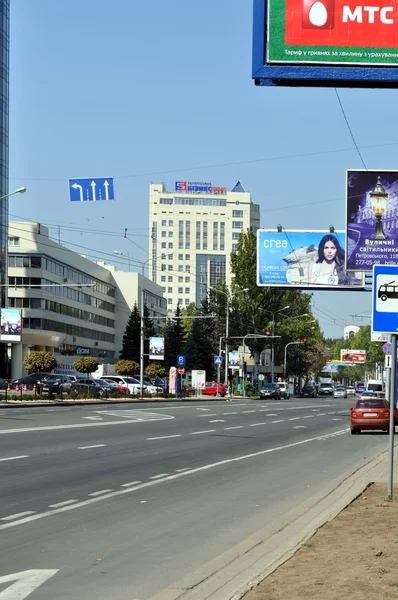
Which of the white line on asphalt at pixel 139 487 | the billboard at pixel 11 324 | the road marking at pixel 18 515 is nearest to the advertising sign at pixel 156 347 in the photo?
the billboard at pixel 11 324

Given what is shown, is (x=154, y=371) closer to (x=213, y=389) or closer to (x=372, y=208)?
(x=213, y=389)

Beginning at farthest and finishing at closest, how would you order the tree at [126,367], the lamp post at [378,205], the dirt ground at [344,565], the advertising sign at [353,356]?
the advertising sign at [353,356]
the tree at [126,367]
the lamp post at [378,205]
the dirt ground at [344,565]

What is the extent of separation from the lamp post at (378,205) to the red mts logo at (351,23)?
26.7 metres

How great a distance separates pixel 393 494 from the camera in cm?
1432

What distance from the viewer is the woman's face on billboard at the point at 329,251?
174 feet

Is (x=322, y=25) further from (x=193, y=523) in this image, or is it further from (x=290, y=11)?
(x=193, y=523)

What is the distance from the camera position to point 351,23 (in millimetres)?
10766

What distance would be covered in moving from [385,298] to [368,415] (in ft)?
75.1

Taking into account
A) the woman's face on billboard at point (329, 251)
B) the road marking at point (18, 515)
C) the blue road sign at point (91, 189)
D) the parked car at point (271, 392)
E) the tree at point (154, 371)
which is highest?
the blue road sign at point (91, 189)

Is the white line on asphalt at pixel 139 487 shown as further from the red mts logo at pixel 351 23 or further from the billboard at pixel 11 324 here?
the billboard at pixel 11 324

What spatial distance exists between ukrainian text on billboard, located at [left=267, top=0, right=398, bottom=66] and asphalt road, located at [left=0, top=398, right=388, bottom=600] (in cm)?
519

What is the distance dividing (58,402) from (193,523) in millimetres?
46261

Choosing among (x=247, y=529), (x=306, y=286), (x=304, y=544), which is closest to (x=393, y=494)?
(x=247, y=529)

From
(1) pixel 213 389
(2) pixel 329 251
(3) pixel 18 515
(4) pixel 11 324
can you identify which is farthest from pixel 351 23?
(1) pixel 213 389
